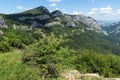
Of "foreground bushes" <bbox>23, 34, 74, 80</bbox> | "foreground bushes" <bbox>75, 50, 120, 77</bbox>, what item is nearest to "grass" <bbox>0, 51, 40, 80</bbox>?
"foreground bushes" <bbox>23, 34, 74, 80</bbox>

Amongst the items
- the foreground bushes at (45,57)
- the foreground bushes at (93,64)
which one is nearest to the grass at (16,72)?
the foreground bushes at (45,57)

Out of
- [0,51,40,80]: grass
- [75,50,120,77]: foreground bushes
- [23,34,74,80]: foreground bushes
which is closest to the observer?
[0,51,40,80]: grass

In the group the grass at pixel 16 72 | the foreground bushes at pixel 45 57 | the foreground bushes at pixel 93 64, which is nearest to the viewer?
the grass at pixel 16 72

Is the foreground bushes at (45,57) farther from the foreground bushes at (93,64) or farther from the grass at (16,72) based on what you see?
the foreground bushes at (93,64)

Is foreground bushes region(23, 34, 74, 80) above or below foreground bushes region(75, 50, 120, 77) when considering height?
above

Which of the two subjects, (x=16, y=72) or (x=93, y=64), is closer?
(x=16, y=72)

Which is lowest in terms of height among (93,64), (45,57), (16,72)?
(93,64)

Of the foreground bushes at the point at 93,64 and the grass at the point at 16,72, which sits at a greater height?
the grass at the point at 16,72

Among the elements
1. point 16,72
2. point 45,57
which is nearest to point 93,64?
point 45,57

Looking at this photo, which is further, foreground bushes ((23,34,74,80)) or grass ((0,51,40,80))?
foreground bushes ((23,34,74,80))

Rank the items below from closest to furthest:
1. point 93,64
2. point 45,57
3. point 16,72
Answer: point 16,72 → point 45,57 → point 93,64

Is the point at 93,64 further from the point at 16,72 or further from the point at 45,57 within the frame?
the point at 16,72

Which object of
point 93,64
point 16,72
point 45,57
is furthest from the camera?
point 93,64

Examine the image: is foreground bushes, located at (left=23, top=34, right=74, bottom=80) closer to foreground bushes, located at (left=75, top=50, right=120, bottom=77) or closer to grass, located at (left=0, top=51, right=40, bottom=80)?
grass, located at (left=0, top=51, right=40, bottom=80)
